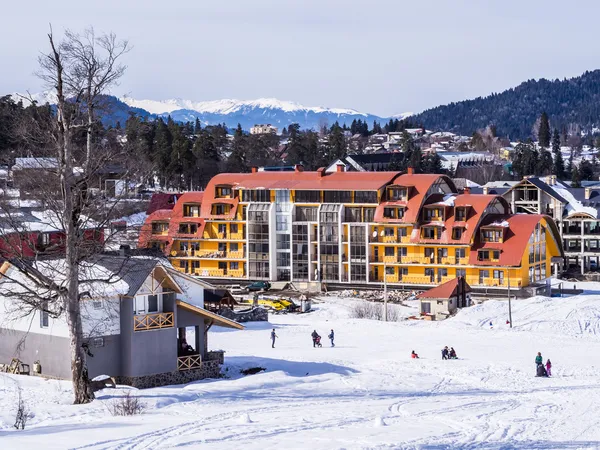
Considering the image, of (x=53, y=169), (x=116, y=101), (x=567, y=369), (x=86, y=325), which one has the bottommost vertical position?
(x=567, y=369)

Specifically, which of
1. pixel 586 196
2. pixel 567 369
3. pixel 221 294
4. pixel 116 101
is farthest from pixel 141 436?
pixel 586 196

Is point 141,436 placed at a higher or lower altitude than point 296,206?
lower

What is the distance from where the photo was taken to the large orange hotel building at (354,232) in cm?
6850

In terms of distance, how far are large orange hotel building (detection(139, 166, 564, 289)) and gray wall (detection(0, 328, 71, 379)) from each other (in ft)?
116

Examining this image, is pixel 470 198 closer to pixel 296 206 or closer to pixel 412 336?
pixel 296 206

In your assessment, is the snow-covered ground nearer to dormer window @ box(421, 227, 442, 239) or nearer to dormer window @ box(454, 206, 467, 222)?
dormer window @ box(454, 206, 467, 222)


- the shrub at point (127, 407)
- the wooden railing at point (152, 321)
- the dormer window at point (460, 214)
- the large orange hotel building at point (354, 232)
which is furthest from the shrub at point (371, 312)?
the shrub at point (127, 407)

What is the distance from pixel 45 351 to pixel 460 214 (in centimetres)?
4167

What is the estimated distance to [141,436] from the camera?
22.1 m

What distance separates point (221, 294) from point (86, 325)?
26.1 meters

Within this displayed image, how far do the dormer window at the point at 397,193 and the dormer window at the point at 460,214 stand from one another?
3.67 metres

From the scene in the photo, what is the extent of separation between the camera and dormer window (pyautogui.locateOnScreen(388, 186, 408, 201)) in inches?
2830

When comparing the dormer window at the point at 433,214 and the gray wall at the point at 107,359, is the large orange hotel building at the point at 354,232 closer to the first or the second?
the dormer window at the point at 433,214

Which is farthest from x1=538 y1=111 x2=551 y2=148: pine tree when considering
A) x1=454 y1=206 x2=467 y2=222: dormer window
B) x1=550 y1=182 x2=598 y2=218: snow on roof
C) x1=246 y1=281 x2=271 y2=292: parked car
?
x1=246 y1=281 x2=271 y2=292: parked car
